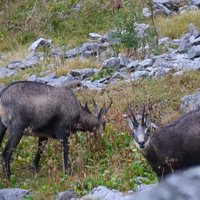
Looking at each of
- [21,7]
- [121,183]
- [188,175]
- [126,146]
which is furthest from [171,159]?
[21,7]

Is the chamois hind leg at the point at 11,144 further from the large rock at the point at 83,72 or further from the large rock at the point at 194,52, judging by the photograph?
the large rock at the point at 194,52

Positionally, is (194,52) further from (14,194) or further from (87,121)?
(14,194)

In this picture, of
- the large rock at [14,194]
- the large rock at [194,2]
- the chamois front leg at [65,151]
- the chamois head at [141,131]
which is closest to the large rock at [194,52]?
the chamois front leg at [65,151]

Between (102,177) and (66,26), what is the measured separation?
11922 millimetres

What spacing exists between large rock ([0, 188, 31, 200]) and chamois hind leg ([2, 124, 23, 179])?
0.94 m

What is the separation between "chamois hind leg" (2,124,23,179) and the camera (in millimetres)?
6773

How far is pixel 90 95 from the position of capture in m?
10.2

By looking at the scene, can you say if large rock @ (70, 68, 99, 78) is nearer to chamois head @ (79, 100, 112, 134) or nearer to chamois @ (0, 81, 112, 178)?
chamois head @ (79, 100, 112, 134)

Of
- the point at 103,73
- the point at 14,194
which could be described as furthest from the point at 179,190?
the point at 103,73

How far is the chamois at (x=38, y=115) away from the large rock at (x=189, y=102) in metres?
1.54

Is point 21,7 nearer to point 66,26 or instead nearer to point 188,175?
point 66,26

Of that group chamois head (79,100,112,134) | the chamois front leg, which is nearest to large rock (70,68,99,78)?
chamois head (79,100,112,134)

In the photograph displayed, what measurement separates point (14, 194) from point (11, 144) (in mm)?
1271

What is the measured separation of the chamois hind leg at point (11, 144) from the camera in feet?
22.2
